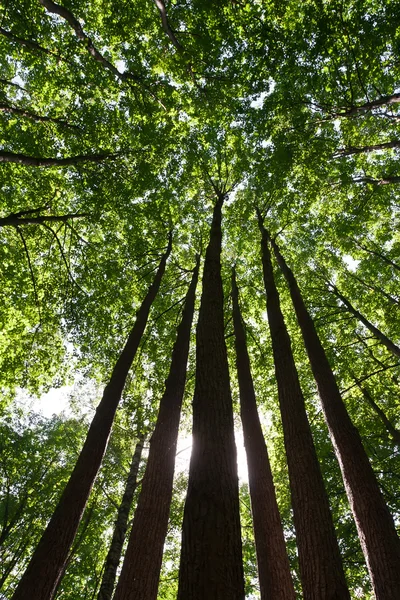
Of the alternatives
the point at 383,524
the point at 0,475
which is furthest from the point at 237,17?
the point at 0,475

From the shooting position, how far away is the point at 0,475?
15.7m

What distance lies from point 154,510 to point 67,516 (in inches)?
63.9

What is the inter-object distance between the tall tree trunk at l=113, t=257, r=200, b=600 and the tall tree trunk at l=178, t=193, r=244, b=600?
146 inches

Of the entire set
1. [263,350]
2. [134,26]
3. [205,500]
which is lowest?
[205,500]

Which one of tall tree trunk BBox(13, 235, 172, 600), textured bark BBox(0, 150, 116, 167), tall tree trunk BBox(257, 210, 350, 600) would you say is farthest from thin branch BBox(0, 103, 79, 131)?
tall tree trunk BBox(257, 210, 350, 600)

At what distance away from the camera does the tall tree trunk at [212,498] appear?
2.38 meters

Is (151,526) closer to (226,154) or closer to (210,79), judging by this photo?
(210,79)

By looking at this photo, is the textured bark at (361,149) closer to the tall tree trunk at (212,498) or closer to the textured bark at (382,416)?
the textured bark at (382,416)

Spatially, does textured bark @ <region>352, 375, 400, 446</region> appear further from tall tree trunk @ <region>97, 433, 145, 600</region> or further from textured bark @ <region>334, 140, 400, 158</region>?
tall tree trunk @ <region>97, 433, 145, 600</region>

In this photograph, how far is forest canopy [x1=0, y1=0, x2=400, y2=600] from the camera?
5070mm

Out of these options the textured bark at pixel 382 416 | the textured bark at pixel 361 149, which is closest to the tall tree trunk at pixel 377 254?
the textured bark at pixel 361 149

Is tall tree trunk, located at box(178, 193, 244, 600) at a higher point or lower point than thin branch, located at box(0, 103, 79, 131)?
lower

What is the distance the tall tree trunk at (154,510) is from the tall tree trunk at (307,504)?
2679mm

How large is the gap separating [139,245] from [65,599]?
15.0m
